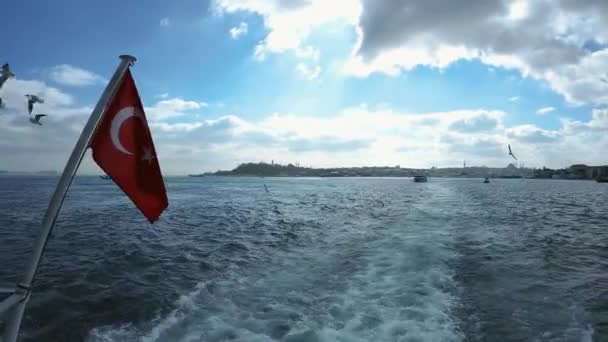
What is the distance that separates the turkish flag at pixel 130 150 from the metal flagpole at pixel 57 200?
8.1 inches

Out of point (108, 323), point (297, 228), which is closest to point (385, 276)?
point (108, 323)

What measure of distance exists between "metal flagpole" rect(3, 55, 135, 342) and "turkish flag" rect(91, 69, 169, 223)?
21cm

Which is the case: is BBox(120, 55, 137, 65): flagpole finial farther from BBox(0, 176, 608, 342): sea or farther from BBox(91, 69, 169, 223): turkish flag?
BBox(0, 176, 608, 342): sea

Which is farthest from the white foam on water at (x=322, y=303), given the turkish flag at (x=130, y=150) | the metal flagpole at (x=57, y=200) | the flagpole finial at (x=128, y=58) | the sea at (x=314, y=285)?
the flagpole finial at (x=128, y=58)

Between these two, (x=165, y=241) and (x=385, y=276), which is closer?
(x=385, y=276)

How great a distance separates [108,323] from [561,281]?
1380cm

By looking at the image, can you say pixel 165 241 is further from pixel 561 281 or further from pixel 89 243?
pixel 561 281

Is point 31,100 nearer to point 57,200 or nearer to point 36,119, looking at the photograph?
point 36,119

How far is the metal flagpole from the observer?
3.14m

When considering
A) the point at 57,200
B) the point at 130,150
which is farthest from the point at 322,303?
the point at 57,200

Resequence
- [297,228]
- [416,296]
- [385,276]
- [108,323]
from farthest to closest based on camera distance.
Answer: [297,228], [385,276], [416,296], [108,323]

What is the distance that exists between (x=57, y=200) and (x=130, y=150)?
0.95 m

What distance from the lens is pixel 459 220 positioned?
2527cm

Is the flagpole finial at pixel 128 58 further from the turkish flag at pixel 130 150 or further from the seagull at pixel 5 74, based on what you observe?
the seagull at pixel 5 74
